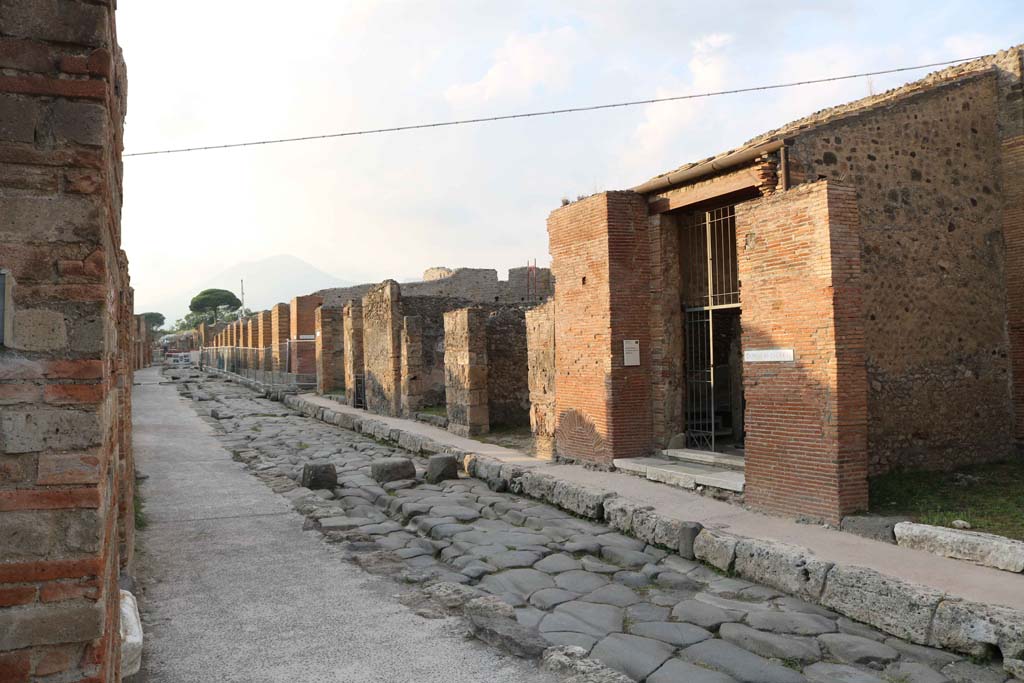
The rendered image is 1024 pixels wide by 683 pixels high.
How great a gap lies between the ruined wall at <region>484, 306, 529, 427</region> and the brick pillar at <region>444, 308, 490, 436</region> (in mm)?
716

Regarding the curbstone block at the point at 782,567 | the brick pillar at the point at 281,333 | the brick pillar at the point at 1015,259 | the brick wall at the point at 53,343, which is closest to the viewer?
the brick wall at the point at 53,343

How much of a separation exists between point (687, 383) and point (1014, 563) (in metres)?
4.80

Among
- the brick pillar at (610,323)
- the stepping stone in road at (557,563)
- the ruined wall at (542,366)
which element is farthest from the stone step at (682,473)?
the stepping stone in road at (557,563)

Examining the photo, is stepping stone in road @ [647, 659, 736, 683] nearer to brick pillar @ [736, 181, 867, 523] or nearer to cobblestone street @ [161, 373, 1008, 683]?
cobblestone street @ [161, 373, 1008, 683]

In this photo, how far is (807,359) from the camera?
6574 mm

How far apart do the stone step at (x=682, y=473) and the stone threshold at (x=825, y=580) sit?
0.92m

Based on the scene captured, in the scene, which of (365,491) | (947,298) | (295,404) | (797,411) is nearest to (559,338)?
(365,491)

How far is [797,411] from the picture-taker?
6.62 meters

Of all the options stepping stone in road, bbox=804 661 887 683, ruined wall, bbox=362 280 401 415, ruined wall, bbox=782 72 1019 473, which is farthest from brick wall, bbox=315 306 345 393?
stepping stone in road, bbox=804 661 887 683

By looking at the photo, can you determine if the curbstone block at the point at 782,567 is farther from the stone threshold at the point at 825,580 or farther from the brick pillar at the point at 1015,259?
the brick pillar at the point at 1015,259

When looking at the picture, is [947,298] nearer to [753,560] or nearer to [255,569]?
[753,560]

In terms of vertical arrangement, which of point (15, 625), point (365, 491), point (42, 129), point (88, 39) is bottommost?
Answer: point (365, 491)

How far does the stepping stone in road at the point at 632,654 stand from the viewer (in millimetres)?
3938

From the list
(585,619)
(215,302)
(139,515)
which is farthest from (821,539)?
(215,302)
